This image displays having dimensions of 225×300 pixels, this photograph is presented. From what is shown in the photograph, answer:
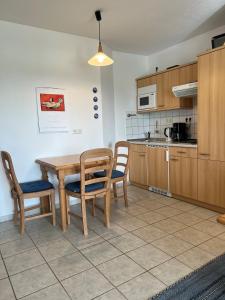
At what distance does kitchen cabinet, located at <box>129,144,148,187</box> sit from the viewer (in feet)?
13.1

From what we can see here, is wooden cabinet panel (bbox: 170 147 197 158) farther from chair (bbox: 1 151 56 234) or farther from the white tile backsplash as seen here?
chair (bbox: 1 151 56 234)

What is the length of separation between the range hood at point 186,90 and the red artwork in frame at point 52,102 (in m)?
1.70

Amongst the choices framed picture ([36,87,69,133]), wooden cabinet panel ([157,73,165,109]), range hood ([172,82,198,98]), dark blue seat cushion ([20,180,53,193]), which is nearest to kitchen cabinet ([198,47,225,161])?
range hood ([172,82,198,98])

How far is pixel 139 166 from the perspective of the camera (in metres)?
4.11

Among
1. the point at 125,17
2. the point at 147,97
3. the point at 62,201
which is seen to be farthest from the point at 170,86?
the point at 62,201

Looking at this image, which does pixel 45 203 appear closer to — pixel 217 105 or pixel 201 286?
pixel 201 286

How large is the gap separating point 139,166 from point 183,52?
2.11m

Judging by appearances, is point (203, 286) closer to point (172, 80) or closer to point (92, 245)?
point (92, 245)

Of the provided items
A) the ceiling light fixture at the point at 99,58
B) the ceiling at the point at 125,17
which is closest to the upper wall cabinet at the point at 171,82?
the ceiling at the point at 125,17

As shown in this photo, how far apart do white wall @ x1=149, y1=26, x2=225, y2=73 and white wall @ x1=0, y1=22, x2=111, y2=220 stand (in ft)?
A: 4.59

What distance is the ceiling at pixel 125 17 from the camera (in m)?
2.54

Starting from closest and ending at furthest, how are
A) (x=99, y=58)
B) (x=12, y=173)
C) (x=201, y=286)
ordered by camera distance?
(x=201, y=286)
(x=12, y=173)
(x=99, y=58)

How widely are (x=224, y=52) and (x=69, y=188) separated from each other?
2.40 m

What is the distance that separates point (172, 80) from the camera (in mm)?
3688
